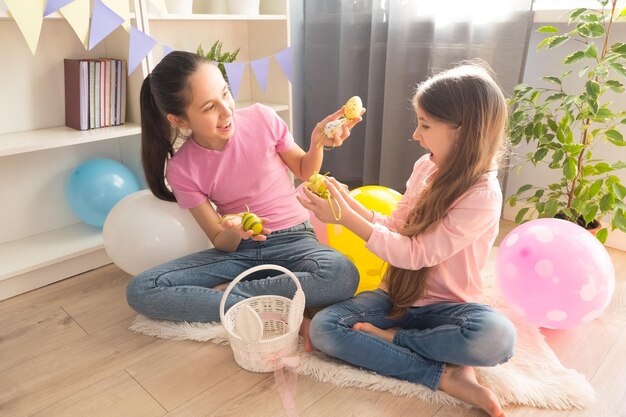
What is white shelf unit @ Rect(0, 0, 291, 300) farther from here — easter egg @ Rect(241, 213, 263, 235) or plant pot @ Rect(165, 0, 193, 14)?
easter egg @ Rect(241, 213, 263, 235)

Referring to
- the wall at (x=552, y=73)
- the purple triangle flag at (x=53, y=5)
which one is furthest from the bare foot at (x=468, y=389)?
the purple triangle flag at (x=53, y=5)

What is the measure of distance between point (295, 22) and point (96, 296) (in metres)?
1.62

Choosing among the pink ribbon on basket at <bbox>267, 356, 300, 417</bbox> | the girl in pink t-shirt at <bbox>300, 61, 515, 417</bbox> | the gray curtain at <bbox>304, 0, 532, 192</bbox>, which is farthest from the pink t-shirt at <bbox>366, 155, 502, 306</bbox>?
the gray curtain at <bbox>304, 0, 532, 192</bbox>

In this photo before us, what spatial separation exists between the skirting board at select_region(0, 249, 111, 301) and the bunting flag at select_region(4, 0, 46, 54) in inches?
28.4

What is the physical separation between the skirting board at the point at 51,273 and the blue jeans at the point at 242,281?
0.47 metres

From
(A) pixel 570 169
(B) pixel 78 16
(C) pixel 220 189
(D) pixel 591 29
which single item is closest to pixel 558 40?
(D) pixel 591 29

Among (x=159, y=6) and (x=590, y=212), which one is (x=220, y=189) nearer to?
(x=159, y=6)

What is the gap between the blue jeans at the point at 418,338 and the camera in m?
1.18

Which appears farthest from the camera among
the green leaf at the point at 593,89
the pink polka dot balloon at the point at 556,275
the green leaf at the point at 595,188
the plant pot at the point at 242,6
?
the plant pot at the point at 242,6

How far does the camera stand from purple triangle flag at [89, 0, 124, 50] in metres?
1.62

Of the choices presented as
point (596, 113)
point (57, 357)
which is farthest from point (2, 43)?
point (596, 113)

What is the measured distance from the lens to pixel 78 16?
1.58 m

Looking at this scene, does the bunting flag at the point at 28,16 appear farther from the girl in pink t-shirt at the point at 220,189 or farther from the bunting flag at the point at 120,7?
the girl in pink t-shirt at the point at 220,189

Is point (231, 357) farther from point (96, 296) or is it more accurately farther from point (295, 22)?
point (295, 22)
